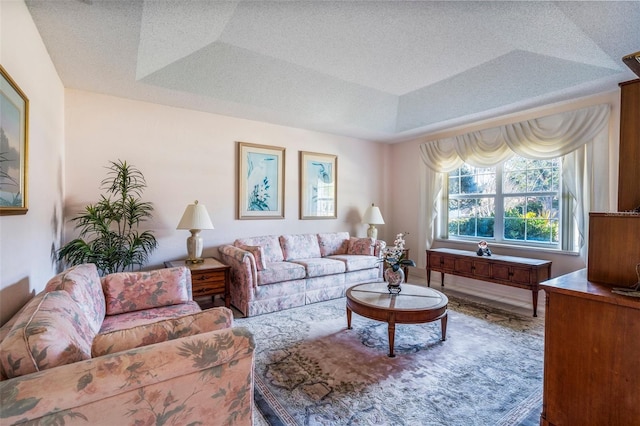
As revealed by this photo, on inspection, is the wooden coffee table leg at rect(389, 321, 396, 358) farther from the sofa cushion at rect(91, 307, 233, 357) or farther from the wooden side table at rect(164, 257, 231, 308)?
the wooden side table at rect(164, 257, 231, 308)

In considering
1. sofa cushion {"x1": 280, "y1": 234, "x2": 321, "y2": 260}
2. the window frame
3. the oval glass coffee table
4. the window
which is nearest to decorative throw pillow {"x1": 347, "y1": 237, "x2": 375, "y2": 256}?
sofa cushion {"x1": 280, "y1": 234, "x2": 321, "y2": 260}

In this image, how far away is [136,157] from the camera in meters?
3.62

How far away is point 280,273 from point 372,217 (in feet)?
7.42

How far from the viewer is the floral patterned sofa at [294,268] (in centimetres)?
349

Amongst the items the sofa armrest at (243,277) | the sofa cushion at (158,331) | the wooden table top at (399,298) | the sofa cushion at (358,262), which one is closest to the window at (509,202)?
the sofa cushion at (358,262)

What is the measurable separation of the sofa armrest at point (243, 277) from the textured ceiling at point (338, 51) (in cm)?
193

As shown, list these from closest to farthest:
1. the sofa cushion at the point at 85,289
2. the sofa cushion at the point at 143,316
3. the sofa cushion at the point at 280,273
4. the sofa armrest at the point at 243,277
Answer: the sofa cushion at the point at 85,289
the sofa cushion at the point at 143,316
the sofa armrest at the point at 243,277
the sofa cushion at the point at 280,273

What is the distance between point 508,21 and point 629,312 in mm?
2368

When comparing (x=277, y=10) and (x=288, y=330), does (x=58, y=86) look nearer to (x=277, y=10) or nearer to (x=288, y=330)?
(x=277, y=10)

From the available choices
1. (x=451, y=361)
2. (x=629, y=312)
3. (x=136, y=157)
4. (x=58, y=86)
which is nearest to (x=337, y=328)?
(x=451, y=361)

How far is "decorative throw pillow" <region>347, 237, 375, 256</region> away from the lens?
473cm

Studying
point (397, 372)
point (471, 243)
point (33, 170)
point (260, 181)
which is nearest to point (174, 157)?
point (260, 181)

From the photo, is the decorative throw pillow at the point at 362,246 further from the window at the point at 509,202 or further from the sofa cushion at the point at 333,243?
the window at the point at 509,202

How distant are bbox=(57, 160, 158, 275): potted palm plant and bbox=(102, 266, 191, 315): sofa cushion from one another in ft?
2.43
